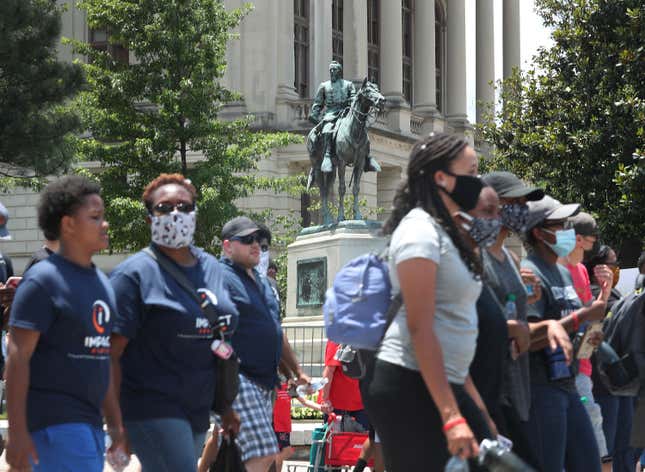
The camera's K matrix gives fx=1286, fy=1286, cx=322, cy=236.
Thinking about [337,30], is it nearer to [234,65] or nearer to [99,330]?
[234,65]

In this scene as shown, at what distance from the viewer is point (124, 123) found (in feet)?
100

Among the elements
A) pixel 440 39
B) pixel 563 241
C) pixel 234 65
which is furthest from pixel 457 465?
pixel 440 39

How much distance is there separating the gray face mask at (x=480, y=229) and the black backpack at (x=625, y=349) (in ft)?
10.1

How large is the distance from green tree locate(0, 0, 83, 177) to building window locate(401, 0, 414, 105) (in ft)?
116

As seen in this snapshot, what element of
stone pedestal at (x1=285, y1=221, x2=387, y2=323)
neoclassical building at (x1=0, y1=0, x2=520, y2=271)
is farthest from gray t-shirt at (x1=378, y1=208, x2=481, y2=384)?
neoclassical building at (x1=0, y1=0, x2=520, y2=271)

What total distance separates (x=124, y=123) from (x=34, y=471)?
25850mm

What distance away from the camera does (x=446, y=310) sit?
4.71 m

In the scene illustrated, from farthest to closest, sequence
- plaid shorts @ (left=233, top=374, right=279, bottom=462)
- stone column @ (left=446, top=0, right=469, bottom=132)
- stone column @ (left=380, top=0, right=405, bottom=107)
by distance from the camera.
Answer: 1. stone column @ (left=446, top=0, right=469, bottom=132)
2. stone column @ (left=380, top=0, right=405, bottom=107)
3. plaid shorts @ (left=233, top=374, right=279, bottom=462)

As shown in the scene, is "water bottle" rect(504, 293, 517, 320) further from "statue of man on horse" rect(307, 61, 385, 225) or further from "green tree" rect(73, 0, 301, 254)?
"green tree" rect(73, 0, 301, 254)

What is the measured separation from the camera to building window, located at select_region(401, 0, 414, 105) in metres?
59.7

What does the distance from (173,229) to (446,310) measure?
178cm

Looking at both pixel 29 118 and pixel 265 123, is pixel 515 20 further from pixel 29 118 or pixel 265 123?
pixel 29 118

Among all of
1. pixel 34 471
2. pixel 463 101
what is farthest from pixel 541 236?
pixel 463 101

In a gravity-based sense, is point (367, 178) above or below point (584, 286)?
above
